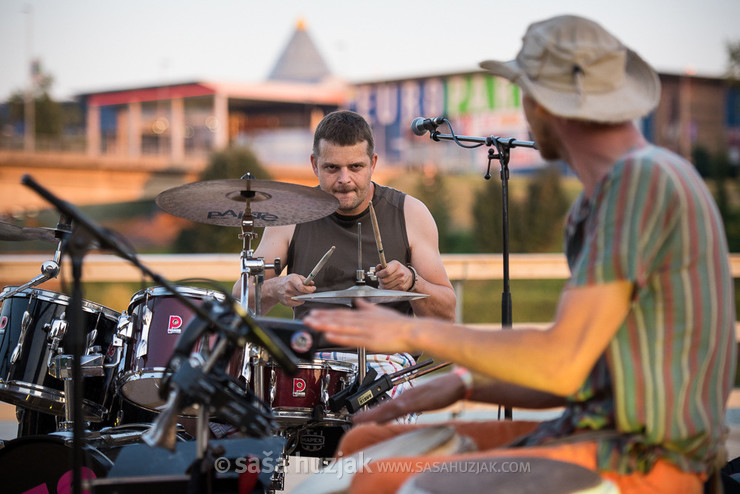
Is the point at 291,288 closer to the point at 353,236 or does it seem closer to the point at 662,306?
the point at 353,236

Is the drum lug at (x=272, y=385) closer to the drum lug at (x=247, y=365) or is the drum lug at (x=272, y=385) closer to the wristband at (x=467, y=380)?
the drum lug at (x=247, y=365)

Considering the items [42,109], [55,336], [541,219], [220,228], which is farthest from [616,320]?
[42,109]

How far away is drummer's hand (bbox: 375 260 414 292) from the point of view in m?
3.44

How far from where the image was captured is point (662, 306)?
1588 mm

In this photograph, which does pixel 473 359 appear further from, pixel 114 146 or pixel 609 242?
pixel 114 146

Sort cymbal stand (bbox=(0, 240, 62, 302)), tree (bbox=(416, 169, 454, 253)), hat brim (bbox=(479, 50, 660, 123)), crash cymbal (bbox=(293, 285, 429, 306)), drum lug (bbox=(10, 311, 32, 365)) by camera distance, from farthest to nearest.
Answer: tree (bbox=(416, 169, 454, 253)), drum lug (bbox=(10, 311, 32, 365)), cymbal stand (bbox=(0, 240, 62, 302)), crash cymbal (bbox=(293, 285, 429, 306)), hat brim (bbox=(479, 50, 660, 123))

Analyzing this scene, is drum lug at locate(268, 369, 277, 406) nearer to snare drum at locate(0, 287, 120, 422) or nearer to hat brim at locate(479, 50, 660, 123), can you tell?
snare drum at locate(0, 287, 120, 422)

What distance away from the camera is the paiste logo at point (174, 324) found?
11.0 ft

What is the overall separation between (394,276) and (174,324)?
98 centimetres

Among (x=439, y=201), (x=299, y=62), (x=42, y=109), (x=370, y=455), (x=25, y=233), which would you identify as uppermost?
(x=299, y=62)

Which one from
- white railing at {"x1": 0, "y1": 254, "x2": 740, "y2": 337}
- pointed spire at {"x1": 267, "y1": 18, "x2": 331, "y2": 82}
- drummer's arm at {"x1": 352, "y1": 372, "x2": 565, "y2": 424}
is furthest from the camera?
pointed spire at {"x1": 267, "y1": 18, "x2": 331, "y2": 82}

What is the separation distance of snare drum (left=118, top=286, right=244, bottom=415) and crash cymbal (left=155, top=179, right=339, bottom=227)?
1.18ft

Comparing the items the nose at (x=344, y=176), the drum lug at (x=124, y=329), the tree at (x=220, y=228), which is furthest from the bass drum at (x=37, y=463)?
the tree at (x=220, y=228)

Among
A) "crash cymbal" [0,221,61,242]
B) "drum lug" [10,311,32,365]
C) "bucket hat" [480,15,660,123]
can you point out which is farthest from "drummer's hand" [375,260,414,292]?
"bucket hat" [480,15,660,123]
